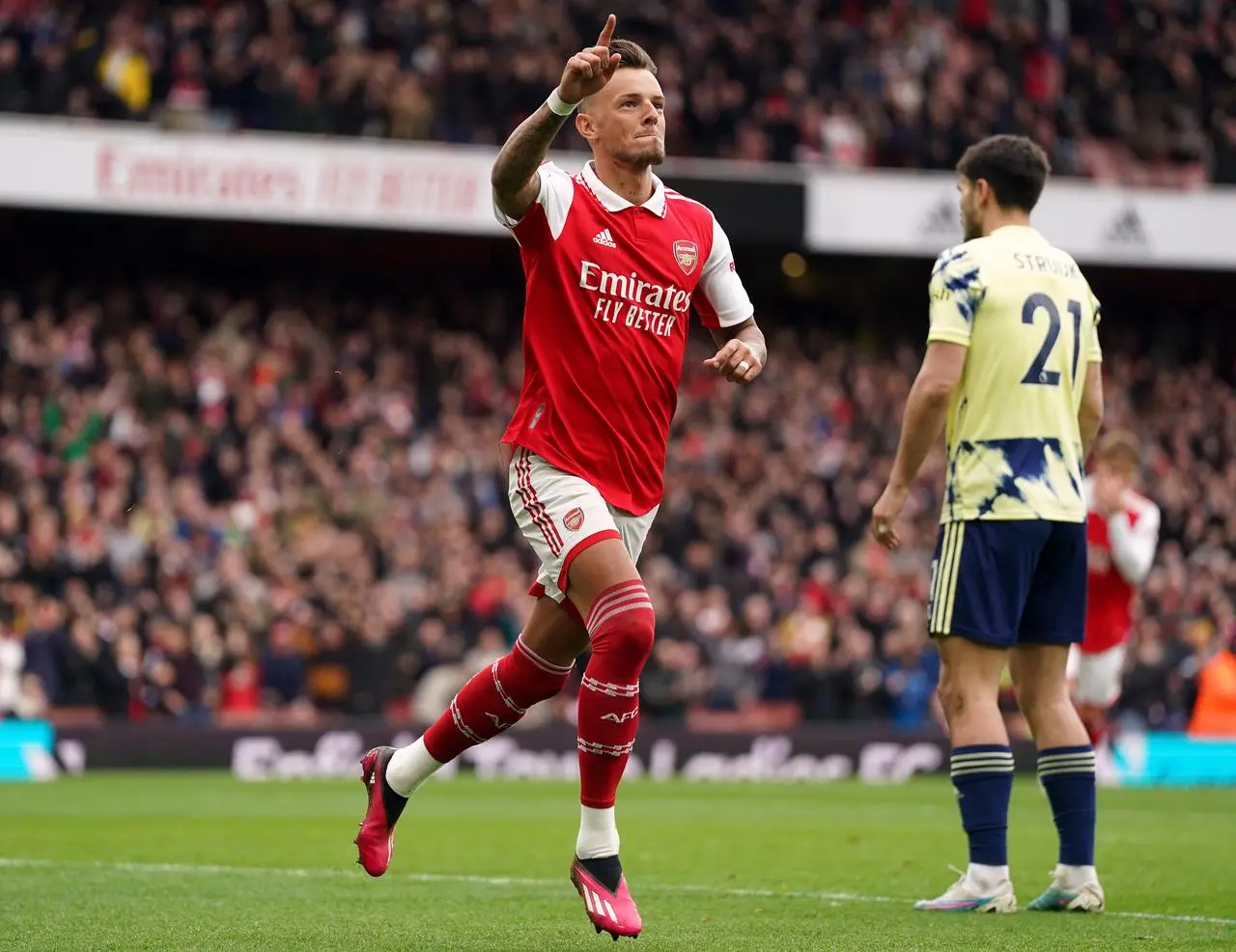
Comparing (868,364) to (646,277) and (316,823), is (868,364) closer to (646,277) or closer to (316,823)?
(316,823)

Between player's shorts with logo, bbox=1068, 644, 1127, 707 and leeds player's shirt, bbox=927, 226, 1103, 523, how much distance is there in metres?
5.49

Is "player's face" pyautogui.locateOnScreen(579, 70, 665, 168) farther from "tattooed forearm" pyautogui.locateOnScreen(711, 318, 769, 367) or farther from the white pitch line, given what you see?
the white pitch line

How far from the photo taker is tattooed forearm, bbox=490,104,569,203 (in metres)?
5.62

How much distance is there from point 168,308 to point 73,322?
148 cm

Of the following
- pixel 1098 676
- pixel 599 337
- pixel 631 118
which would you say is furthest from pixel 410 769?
pixel 1098 676

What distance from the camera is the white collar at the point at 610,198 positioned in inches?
242

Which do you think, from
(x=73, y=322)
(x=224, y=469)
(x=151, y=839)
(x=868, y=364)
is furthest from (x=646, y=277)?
(x=868, y=364)

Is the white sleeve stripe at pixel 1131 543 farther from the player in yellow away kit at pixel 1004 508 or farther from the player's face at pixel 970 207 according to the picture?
the player's face at pixel 970 207

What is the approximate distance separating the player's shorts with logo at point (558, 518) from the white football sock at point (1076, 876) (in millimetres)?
1953

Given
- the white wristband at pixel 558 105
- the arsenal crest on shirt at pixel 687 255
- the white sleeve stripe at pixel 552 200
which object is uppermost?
the white wristband at pixel 558 105

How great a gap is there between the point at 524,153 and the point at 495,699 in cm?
169

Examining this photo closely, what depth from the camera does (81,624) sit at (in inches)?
695

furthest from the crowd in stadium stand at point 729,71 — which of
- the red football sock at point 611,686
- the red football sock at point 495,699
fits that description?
the red football sock at point 611,686

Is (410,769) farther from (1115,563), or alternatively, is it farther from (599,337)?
(1115,563)
